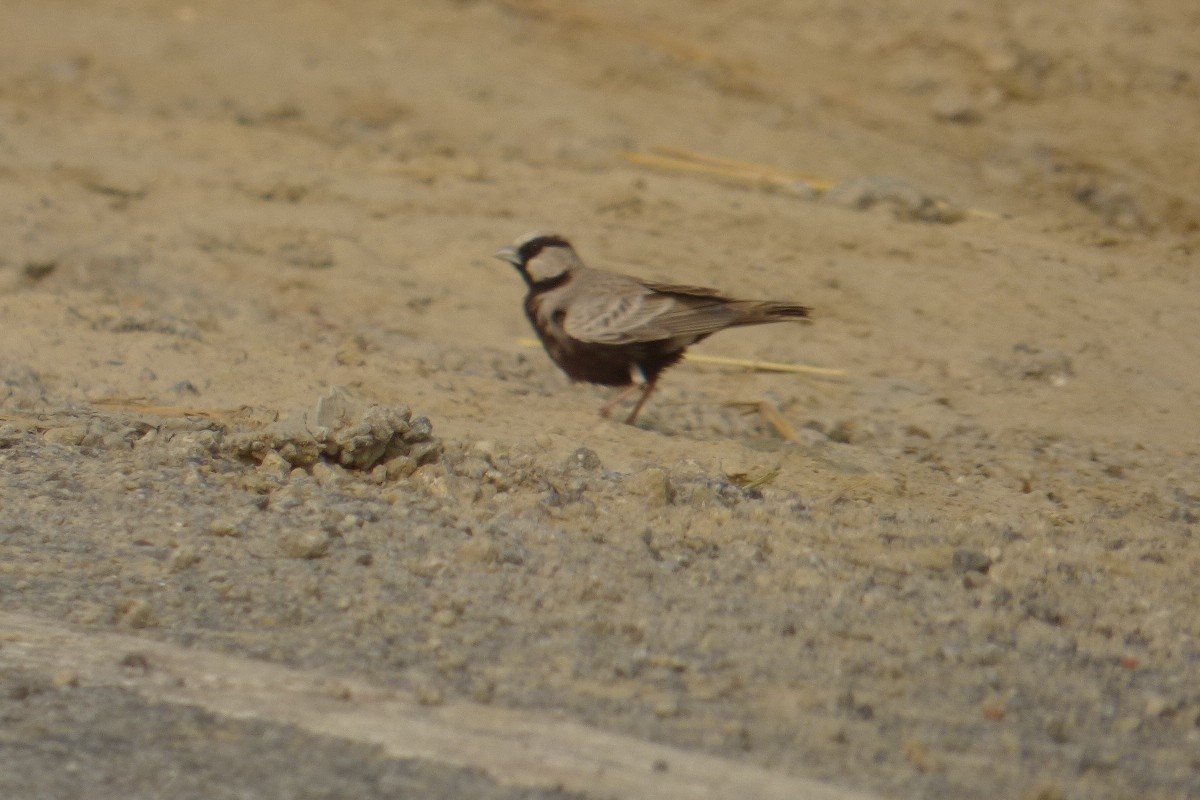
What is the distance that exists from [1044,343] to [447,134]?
14.0 ft

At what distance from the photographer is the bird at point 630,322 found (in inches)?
245

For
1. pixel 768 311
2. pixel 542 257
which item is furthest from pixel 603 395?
pixel 768 311

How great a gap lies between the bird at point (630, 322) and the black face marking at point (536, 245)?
0.75 feet

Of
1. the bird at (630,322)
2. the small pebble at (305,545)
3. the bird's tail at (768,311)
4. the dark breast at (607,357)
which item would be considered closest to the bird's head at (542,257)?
the bird at (630,322)

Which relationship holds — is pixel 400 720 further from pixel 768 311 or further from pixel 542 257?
pixel 542 257

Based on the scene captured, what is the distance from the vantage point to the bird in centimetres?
622

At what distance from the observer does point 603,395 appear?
7.07 m

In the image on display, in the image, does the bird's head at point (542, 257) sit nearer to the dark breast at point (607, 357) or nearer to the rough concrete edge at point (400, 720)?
the dark breast at point (607, 357)

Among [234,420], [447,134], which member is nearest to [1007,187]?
[447,134]

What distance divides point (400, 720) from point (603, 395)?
135 inches

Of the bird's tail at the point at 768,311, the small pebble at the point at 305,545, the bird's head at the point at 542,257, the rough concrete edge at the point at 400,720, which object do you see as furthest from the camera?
the bird's head at the point at 542,257

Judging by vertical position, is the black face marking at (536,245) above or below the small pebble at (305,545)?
above

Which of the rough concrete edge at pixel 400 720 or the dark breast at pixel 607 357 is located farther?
the dark breast at pixel 607 357

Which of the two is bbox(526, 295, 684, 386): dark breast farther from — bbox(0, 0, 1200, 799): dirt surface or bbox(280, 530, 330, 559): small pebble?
bbox(280, 530, 330, 559): small pebble
